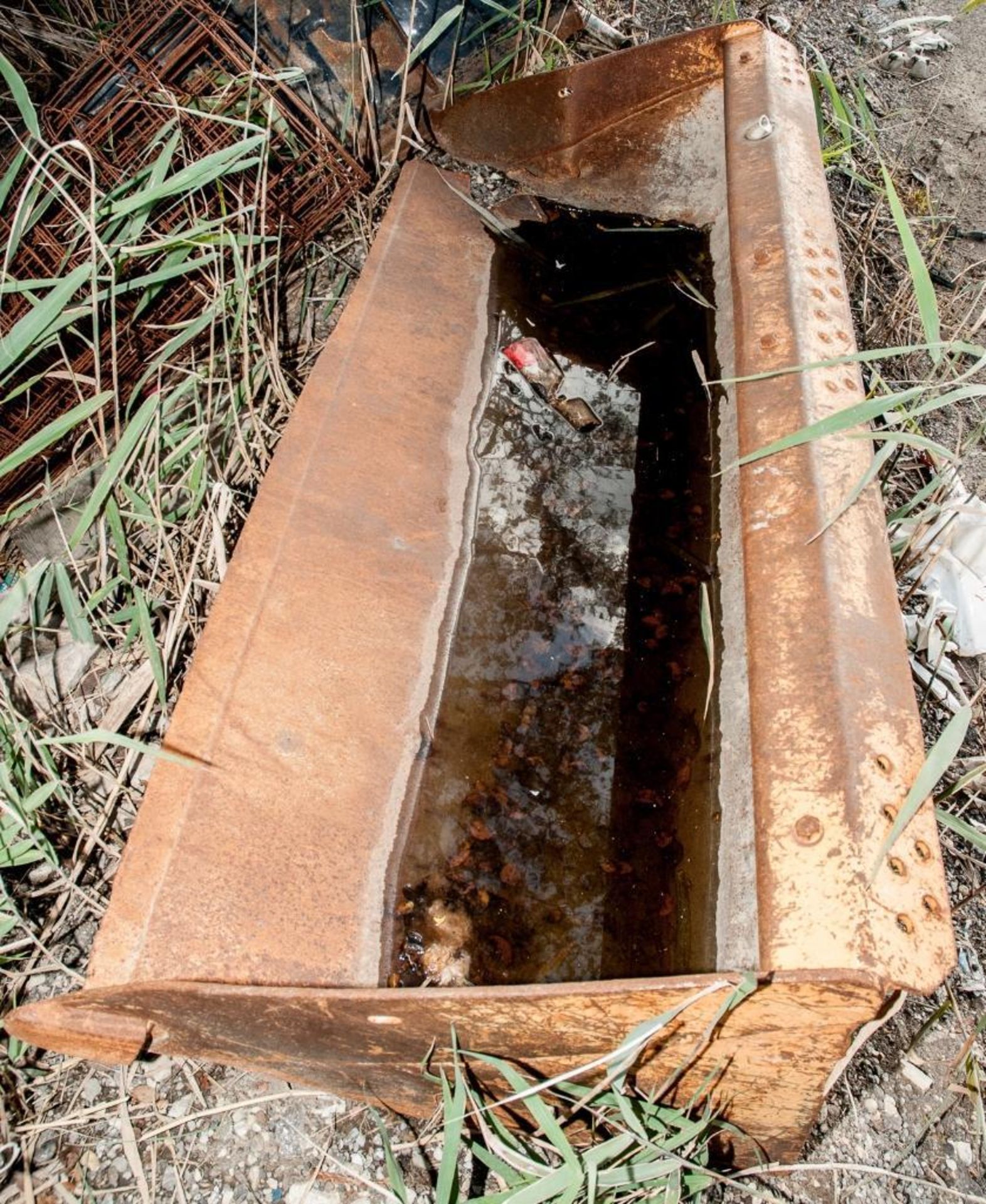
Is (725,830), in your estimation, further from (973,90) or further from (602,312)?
(973,90)

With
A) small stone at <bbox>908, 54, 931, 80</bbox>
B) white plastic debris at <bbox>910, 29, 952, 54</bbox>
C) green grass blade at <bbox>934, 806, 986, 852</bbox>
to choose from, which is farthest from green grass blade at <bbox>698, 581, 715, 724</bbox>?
white plastic debris at <bbox>910, 29, 952, 54</bbox>

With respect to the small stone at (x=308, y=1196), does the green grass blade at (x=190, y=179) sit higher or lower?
higher

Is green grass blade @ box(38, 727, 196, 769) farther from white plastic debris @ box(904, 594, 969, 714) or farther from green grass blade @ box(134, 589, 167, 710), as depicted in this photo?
white plastic debris @ box(904, 594, 969, 714)

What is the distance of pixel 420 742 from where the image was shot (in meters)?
1.72

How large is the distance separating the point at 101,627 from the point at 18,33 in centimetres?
183

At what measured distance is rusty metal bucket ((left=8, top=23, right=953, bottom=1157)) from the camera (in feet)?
3.88

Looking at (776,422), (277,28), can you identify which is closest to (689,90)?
(277,28)

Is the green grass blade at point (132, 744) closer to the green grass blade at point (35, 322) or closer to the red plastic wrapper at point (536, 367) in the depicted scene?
the green grass blade at point (35, 322)

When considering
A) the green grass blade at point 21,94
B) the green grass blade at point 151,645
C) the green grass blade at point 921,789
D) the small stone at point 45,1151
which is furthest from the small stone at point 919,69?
the small stone at point 45,1151

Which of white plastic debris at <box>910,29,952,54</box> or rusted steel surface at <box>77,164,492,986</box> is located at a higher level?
white plastic debris at <box>910,29,952,54</box>

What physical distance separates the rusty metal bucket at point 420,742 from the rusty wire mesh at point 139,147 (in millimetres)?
475

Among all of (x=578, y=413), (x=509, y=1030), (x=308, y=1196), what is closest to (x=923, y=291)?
(x=578, y=413)

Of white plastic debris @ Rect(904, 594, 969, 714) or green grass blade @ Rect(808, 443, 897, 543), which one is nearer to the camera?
green grass blade @ Rect(808, 443, 897, 543)

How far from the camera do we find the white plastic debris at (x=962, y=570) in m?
2.34
